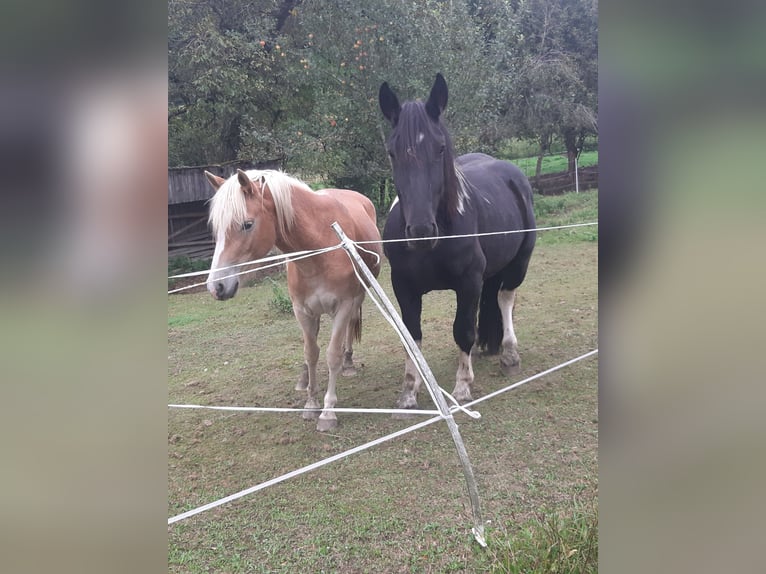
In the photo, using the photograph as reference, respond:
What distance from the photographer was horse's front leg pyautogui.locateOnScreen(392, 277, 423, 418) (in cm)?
305

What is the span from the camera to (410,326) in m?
3.07

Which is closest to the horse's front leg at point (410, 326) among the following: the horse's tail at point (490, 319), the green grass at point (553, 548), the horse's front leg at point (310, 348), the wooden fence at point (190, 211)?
the horse's front leg at point (310, 348)

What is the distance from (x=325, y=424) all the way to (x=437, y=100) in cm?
199

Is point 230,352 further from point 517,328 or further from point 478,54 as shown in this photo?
point 478,54

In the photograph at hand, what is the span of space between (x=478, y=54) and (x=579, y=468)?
647 cm

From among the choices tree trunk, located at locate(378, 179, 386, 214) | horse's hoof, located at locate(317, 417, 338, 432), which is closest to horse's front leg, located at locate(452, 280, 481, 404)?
horse's hoof, located at locate(317, 417, 338, 432)

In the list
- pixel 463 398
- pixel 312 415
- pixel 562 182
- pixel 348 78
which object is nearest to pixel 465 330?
pixel 463 398

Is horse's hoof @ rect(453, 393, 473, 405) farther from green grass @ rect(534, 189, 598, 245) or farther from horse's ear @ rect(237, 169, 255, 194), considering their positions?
green grass @ rect(534, 189, 598, 245)

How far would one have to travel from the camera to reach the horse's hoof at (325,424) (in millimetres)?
3047

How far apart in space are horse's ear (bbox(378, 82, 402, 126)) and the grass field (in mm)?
1819

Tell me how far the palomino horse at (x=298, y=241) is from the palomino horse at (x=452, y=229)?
1.07 ft

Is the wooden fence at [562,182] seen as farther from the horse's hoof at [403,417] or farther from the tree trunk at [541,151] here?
the horse's hoof at [403,417]
